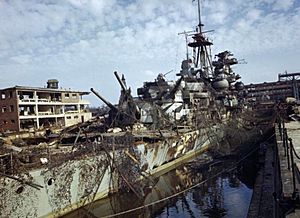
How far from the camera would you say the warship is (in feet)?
38.0

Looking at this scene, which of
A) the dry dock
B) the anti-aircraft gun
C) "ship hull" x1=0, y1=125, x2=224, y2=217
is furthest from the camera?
the anti-aircraft gun

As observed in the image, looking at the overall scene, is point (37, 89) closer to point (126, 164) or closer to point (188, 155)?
point (188, 155)

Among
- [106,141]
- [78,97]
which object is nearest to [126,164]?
[106,141]

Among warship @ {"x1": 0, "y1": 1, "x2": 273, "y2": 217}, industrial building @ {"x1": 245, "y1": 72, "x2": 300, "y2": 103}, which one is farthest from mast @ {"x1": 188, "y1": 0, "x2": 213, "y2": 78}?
industrial building @ {"x1": 245, "y1": 72, "x2": 300, "y2": 103}

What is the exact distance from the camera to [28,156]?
12.6 m

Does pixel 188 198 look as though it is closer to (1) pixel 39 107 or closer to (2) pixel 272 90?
(1) pixel 39 107

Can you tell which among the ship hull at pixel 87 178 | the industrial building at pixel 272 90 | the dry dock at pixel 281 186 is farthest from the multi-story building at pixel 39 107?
the industrial building at pixel 272 90

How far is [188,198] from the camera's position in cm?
1503

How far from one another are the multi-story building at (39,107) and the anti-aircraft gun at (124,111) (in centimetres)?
1324

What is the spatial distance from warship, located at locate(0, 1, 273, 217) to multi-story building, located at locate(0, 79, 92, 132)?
14.2m

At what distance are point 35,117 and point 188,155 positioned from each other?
2179cm

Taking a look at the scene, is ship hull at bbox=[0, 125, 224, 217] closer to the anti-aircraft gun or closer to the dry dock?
the anti-aircraft gun

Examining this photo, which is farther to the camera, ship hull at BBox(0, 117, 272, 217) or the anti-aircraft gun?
the anti-aircraft gun

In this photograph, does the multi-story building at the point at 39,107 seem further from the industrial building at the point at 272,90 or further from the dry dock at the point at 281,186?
the industrial building at the point at 272,90
